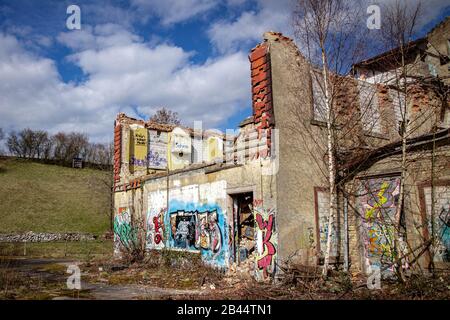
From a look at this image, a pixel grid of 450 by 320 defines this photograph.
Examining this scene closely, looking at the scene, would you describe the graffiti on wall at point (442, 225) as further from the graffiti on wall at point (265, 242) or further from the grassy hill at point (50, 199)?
the grassy hill at point (50, 199)

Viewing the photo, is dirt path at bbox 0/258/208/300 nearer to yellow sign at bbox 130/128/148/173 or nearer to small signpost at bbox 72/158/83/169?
yellow sign at bbox 130/128/148/173

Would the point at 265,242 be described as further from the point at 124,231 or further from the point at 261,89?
the point at 124,231

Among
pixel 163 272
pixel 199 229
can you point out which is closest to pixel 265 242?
pixel 199 229

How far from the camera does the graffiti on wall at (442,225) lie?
27.0ft

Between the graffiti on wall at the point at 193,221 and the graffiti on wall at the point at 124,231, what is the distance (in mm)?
1589

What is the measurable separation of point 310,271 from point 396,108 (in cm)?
759

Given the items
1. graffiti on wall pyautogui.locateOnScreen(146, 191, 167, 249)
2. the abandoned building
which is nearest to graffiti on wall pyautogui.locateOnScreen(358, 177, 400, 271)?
the abandoned building

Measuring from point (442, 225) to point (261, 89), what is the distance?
19.3ft

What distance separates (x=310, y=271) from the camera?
8.57 metres

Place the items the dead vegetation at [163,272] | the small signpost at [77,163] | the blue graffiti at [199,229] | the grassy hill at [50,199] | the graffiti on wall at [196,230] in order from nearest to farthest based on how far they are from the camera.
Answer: the dead vegetation at [163,272] < the blue graffiti at [199,229] < the graffiti on wall at [196,230] < the grassy hill at [50,199] < the small signpost at [77,163]

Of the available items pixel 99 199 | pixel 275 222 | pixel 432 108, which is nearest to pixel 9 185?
pixel 99 199

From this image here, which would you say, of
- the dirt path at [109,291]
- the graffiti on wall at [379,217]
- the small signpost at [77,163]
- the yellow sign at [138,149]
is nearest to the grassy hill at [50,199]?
the small signpost at [77,163]

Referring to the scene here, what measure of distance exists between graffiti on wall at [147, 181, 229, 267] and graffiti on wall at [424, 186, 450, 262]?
5.64 metres
